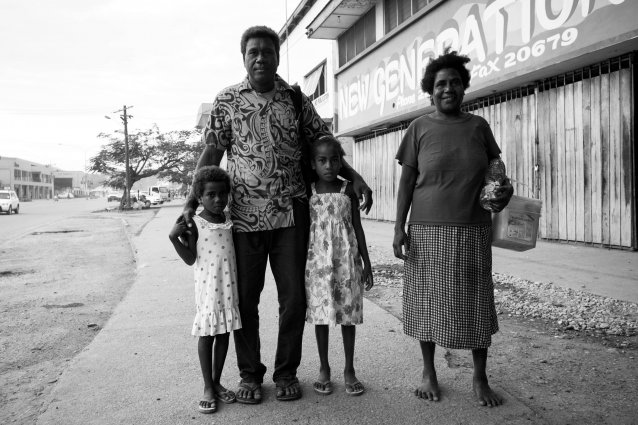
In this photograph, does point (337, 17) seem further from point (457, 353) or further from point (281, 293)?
point (281, 293)

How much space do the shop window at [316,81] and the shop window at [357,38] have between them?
2275 mm

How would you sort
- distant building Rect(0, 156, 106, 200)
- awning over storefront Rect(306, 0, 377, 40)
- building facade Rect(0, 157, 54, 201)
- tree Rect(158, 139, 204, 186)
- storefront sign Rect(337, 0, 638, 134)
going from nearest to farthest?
storefront sign Rect(337, 0, 638, 134)
awning over storefront Rect(306, 0, 377, 40)
tree Rect(158, 139, 204, 186)
building facade Rect(0, 157, 54, 201)
distant building Rect(0, 156, 106, 200)

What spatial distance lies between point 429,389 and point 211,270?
1.33m

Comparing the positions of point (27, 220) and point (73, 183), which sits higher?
point (73, 183)

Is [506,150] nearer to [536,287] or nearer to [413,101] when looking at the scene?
[413,101]

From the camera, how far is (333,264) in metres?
2.72

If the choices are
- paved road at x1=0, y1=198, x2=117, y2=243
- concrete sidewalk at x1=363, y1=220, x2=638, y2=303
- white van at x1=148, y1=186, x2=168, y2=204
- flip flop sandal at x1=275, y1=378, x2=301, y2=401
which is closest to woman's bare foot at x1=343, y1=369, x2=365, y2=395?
flip flop sandal at x1=275, y1=378, x2=301, y2=401

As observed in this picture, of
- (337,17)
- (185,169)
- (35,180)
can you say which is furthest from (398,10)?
(35,180)

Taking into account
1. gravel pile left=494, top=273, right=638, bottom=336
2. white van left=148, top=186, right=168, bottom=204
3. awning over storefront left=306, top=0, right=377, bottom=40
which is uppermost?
awning over storefront left=306, top=0, right=377, bottom=40

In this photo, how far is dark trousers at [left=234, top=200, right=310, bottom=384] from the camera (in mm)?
2699

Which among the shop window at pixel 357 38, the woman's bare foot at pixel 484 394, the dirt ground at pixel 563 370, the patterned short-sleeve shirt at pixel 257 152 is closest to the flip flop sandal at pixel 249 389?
the patterned short-sleeve shirt at pixel 257 152

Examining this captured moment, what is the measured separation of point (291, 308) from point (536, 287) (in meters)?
3.40

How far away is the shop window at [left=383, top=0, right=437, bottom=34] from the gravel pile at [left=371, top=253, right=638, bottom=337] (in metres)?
7.79

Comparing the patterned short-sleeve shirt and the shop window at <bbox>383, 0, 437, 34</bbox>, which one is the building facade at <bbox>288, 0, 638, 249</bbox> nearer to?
the shop window at <bbox>383, 0, 437, 34</bbox>
